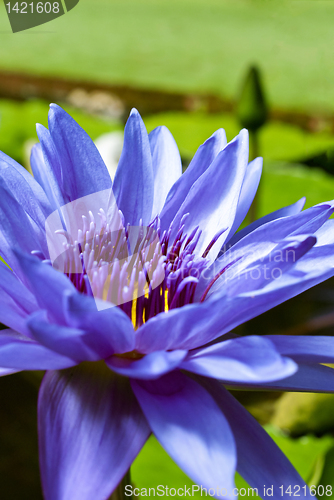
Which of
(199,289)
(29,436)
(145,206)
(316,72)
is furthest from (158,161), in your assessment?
(316,72)

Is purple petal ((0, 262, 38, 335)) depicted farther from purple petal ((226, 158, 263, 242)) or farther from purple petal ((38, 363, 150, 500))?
purple petal ((226, 158, 263, 242))

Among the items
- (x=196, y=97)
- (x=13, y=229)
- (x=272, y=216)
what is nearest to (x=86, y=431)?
(x=13, y=229)

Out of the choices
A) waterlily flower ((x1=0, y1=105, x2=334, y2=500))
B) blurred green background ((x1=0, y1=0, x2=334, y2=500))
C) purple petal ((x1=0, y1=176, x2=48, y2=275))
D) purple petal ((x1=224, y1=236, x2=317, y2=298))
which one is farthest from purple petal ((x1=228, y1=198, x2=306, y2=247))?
blurred green background ((x1=0, y1=0, x2=334, y2=500))

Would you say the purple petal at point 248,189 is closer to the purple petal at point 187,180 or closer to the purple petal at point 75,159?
the purple petal at point 187,180

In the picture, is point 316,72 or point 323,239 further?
point 316,72

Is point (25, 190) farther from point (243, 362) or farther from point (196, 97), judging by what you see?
point (196, 97)

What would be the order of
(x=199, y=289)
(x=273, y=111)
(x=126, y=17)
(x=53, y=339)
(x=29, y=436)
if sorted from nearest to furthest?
(x=53, y=339)
(x=199, y=289)
(x=29, y=436)
(x=273, y=111)
(x=126, y=17)

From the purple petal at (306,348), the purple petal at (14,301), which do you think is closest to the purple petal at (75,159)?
the purple petal at (14,301)

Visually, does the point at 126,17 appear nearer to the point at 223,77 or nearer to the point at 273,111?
the point at 223,77
